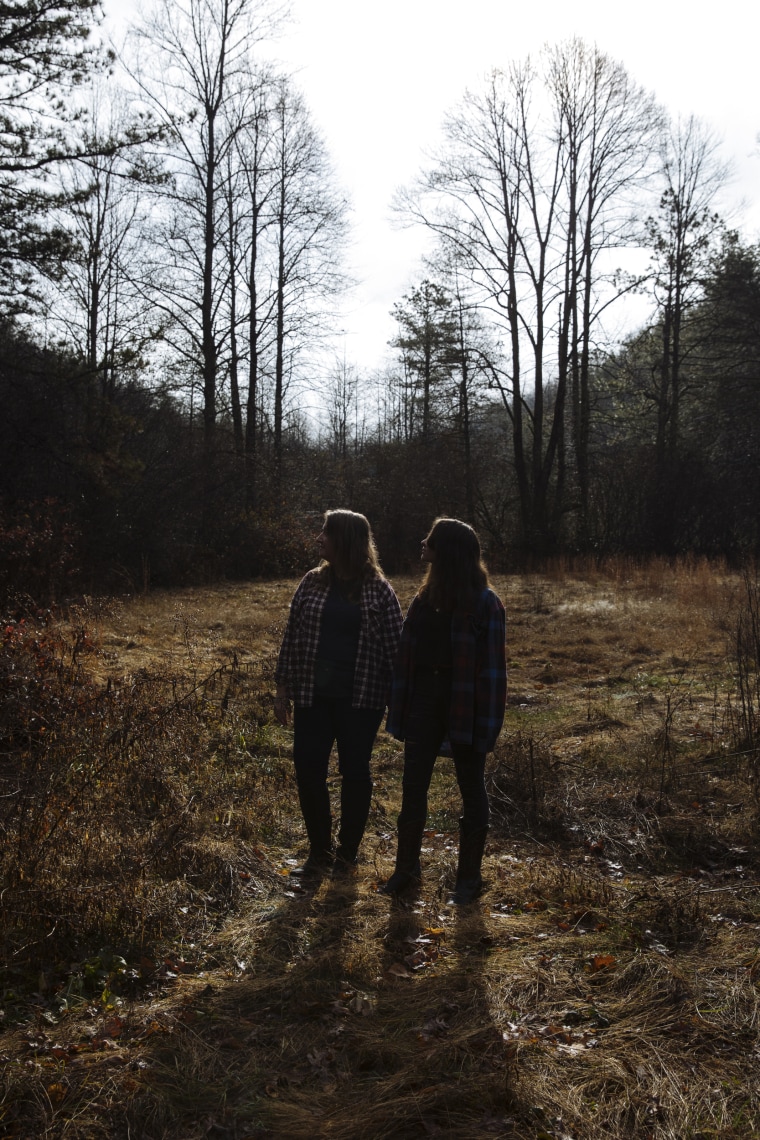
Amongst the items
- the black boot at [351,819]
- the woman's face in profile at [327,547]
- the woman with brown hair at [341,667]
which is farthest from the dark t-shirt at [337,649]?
the black boot at [351,819]

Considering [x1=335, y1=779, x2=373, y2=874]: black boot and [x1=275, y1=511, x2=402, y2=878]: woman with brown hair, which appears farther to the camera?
[x1=335, y1=779, x2=373, y2=874]: black boot

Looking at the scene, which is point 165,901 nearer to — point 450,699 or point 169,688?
point 450,699

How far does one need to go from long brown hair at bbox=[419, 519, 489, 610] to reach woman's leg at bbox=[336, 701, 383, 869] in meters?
0.83

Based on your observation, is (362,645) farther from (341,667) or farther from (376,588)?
(376,588)

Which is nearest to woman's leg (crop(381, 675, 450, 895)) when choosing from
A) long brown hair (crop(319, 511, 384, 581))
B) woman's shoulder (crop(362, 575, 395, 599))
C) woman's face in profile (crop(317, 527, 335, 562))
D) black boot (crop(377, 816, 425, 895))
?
black boot (crop(377, 816, 425, 895))

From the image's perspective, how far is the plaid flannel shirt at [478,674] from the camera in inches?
169

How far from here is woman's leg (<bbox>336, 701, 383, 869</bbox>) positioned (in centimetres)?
474

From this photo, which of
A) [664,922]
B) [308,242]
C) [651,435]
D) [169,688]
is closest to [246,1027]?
[664,922]

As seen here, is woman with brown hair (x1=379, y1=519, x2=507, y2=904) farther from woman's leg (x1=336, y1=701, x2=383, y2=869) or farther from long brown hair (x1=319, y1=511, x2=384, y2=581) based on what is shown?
long brown hair (x1=319, y1=511, x2=384, y2=581)

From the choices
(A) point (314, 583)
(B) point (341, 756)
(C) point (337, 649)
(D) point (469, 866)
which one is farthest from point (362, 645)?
(D) point (469, 866)

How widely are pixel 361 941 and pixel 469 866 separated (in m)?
0.80

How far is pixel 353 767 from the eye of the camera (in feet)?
15.8

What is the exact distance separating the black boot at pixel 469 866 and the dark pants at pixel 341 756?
2.01 feet

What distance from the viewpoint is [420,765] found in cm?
444
